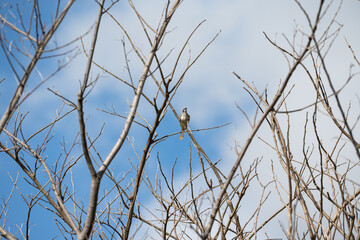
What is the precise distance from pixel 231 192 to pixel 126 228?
2.74 ft

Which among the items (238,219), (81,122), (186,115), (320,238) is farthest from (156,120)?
(186,115)

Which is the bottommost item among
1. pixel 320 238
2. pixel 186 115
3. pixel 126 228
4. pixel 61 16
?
pixel 320 238

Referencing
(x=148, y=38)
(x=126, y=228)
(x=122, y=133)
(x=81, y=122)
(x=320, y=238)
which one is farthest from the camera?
(x=126, y=228)

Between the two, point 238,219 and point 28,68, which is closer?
point 28,68

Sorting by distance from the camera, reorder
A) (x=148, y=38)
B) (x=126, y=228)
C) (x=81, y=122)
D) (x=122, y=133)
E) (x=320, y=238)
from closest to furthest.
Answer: (x=81, y=122), (x=122, y=133), (x=320, y=238), (x=148, y=38), (x=126, y=228)

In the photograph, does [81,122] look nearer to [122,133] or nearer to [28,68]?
[122,133]

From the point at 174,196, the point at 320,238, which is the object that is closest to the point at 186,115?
the point at 174,196

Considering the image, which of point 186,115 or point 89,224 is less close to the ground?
point 186,115

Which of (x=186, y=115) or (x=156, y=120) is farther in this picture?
(x=186, y=115)

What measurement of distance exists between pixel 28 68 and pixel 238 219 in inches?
73.9

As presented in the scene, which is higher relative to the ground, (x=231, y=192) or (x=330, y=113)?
(x=330, y=113)

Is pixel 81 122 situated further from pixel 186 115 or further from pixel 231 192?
pixel 186 115

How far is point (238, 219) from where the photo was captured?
9.65ft

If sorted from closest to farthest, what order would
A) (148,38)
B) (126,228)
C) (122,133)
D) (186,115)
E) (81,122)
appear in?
1. (81,122)
2. (122,133)
3. (148,38)
4. (126,228)
5. (186,115)
